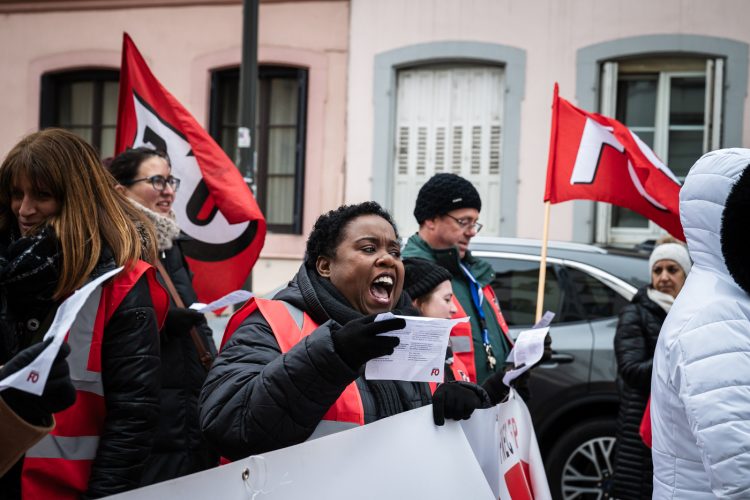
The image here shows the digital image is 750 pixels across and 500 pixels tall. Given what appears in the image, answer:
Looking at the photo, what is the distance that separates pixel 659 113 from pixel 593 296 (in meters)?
5.46

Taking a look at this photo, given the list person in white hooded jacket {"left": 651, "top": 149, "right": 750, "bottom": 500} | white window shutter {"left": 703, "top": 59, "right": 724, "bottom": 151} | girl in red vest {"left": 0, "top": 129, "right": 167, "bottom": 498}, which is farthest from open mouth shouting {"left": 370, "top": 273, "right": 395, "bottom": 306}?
white window shutter {"left": 703, "top": 59, "right": 724, "bottom": 151}

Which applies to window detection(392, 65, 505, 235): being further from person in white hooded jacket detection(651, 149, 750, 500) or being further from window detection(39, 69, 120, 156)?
person in white hooded jacket detection(651, 149, 750, 500)

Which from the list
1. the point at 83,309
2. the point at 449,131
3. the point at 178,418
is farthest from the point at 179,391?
the point at 449,131

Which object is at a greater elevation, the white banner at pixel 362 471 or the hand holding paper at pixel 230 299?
the hand holding paper at pixel 230 299

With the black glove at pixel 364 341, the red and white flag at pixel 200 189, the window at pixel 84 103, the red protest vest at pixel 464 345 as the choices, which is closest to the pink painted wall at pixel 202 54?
the window at pixel 84 103

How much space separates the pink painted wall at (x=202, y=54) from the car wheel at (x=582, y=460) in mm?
6310

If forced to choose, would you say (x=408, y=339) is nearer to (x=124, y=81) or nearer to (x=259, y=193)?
(x=124, y=81)

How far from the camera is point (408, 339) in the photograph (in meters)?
2.21

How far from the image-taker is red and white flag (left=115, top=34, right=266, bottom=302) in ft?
15.9

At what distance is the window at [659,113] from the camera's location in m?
10.8

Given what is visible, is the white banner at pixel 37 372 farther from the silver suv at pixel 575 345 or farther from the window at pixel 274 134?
the window at pixel 274 134

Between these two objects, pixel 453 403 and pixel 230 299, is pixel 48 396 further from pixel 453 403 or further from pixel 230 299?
pixel 230 299

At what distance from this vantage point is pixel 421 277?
145 inches

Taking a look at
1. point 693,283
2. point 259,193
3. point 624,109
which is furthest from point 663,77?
point 693,283
